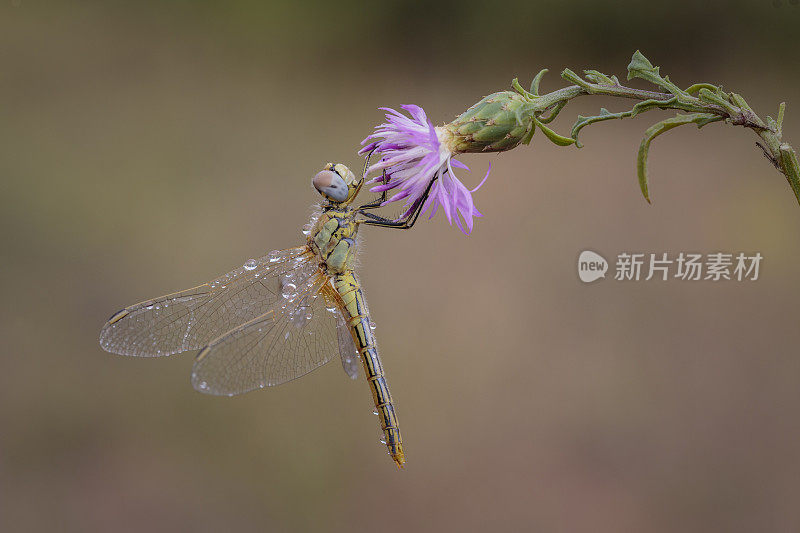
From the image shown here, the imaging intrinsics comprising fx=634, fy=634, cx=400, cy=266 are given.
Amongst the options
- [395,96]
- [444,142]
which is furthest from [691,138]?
[444,142]

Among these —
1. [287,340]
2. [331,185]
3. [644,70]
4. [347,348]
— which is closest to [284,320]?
[287,340]

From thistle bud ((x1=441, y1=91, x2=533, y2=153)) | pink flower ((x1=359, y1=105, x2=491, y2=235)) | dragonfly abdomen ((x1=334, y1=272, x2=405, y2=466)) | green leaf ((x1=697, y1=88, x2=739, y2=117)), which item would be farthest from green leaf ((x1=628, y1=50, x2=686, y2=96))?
dragonfly abdomen ((x1=334, y1=272, x2=405, y2=466))

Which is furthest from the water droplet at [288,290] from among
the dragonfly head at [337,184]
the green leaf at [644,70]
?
the green leaf at [644,70]

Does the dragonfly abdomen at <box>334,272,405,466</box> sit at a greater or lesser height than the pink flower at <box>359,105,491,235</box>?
lesser

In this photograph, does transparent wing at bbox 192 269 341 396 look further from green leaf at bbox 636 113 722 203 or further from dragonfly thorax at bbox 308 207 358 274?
green leaf at bbox 636 113 722 203

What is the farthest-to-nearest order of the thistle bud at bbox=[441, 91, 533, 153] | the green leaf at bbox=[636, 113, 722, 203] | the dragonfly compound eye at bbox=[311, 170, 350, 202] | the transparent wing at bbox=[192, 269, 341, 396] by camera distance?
the transparent wing at bbox=[192, 269, 341, 396] → the dragonfly compound eye at bbox=[311, 170, 350, 202] → the thistle bud at bbox=[441, 91, 533, 153] → the green leaf at bbox=[636, 113, 722, 203]

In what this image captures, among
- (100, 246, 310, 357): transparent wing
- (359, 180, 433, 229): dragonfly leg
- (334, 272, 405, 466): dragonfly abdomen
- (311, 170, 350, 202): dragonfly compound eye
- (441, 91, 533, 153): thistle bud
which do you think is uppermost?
(311, 170, 350, 202): dragonfly compound eye

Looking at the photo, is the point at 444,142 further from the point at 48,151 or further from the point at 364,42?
the point at 48,151
